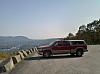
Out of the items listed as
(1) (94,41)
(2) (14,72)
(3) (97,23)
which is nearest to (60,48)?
(2) (14,72)

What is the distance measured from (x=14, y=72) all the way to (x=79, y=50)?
49.8 feet

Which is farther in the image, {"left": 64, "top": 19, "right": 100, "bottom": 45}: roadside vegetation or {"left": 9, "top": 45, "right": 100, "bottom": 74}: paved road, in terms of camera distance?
{"left": 64, "top": 19, "right": 100, "bottom": 45}: roadside vegetation

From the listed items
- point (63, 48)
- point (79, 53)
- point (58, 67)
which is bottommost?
point (58, 67)

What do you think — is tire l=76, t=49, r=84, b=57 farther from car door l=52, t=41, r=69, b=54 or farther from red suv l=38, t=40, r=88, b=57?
car door l=52, t=41, r=69, b=54

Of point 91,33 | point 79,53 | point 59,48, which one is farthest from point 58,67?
point 91,33

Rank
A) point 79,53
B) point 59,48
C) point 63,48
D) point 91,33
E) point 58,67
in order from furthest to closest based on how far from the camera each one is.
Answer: point 91,33, point 79,53, point 63,48, point 59,48, point 58,67

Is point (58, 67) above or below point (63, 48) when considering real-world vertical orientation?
below

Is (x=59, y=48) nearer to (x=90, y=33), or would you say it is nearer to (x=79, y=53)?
(x=79, y=53)

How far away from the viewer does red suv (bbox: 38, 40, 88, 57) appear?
91.8 ft

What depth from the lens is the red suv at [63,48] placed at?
2798cm

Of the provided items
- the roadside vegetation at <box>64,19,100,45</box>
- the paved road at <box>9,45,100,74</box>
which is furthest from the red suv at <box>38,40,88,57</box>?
the roadside vegetation at <box>64,19,100,45</box>

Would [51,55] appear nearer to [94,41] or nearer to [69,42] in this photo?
[69,42]

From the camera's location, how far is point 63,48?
28.5m

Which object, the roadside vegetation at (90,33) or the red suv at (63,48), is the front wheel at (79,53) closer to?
the red suv at (63,48)
